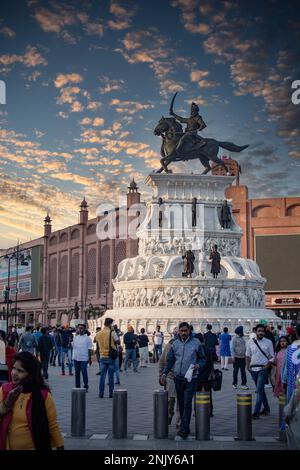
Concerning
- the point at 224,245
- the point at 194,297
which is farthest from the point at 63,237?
Answer: the point at 194,297

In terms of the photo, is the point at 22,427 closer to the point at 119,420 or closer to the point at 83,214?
the point at 119,420

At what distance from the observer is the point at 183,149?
41.6 metres

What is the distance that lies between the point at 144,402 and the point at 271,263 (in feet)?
166

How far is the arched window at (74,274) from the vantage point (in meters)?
73.4

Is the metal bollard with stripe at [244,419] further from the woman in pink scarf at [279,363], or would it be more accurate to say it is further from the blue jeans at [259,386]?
the blue jeans at [259,386]

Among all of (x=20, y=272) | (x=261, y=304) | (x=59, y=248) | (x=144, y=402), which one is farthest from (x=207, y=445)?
(x=20, y=272)

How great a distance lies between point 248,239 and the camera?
63.5 m

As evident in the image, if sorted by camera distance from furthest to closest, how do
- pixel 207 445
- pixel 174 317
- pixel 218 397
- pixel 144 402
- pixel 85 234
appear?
1. pixel 85 234
2. pixel 174 317
3. pixel 218 397
4. pixel 144 402
5. pixel 207 445

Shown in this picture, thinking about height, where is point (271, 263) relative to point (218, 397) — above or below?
above

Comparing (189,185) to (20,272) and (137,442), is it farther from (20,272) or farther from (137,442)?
(20,272)

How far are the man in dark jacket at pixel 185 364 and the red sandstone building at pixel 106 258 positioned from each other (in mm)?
44917

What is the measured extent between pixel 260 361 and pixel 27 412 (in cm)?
773

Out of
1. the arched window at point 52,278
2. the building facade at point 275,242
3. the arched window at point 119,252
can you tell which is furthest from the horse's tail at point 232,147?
the arched window at point 52,278

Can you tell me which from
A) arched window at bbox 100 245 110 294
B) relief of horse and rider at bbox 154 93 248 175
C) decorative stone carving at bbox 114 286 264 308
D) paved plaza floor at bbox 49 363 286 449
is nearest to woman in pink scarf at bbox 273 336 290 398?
paved plaza floor at bbox 49 363 286 449
